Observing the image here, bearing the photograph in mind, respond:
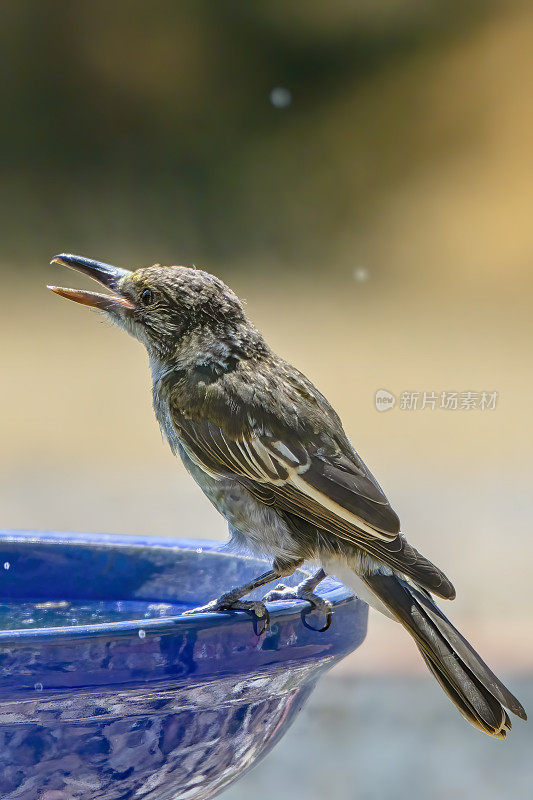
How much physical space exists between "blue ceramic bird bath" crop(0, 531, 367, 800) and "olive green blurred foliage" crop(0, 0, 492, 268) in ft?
31.2

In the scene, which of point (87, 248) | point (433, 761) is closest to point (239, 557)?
point (433, 761)

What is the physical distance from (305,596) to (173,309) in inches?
26.6

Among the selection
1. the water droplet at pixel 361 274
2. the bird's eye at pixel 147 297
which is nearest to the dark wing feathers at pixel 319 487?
the bird's eye at pixel 147 297

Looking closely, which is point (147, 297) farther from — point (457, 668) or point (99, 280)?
point (457, 668)

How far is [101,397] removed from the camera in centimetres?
891

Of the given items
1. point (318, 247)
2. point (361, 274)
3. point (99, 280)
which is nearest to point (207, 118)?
point (318, 247)

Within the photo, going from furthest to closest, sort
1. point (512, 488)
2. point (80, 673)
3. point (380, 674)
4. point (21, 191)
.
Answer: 1. point (21, 191)
2. point (512, 488)
3. point (380, 674)
4. point (80, 673)

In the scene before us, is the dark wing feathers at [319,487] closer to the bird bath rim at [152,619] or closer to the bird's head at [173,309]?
the bird bath rim at [152,619]

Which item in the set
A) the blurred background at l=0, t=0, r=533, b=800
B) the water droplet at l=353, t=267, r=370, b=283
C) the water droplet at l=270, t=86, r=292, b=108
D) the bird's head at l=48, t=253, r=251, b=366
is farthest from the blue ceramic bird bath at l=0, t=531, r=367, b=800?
the water droplet at l=270, t=86, r=292, b=108

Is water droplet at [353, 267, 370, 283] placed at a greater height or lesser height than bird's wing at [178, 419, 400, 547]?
greater

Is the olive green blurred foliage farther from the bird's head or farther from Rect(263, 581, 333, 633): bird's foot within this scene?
Rect(263, 581, 333, 633): bird's foot

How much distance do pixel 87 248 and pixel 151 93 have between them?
2332 mm

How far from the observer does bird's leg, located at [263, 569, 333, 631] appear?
139cm

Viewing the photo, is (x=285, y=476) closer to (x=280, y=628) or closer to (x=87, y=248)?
(x=280, y=628)
